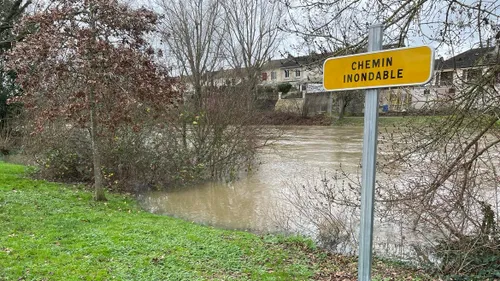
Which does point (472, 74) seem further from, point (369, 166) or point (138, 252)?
point (138, 252)

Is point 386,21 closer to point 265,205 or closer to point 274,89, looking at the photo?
point 265,205

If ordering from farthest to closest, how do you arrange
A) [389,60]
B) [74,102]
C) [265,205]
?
[265,205] < [74,102] < [389,60]

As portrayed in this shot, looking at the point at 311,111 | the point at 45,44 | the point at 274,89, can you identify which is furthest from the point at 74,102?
the point at 274,89

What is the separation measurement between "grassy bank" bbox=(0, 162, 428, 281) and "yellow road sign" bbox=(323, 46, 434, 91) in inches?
124

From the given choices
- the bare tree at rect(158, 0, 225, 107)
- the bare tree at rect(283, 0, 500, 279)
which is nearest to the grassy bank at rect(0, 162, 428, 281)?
the bare tree at rect(283, 0, 500, 279)

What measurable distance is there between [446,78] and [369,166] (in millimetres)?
Answer: 3796

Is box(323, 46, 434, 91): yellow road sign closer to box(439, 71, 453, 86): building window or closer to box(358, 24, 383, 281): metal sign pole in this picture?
box(358, 24, 383, 281): metal sign pole

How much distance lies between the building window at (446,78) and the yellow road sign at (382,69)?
350 cm

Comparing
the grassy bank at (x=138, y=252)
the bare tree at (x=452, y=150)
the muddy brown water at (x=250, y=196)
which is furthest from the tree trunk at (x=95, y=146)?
the bare tree at (x=452, y=150)

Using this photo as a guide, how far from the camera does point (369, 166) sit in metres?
2.01

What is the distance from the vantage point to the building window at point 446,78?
4944 millimetres

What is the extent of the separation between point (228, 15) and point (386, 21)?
2472 cm

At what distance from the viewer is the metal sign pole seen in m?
1.99

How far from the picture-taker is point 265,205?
32.1 feet
